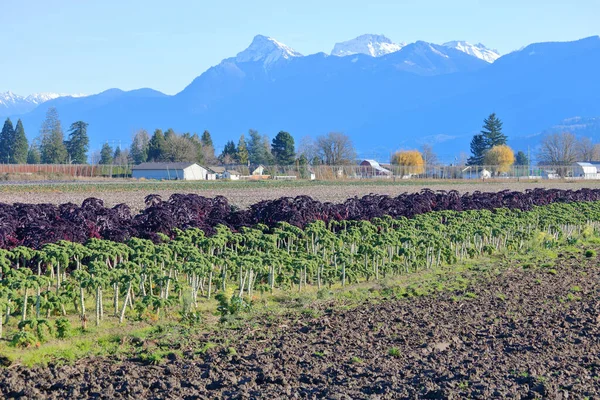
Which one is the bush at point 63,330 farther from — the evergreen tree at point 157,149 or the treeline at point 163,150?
the evergreen tree at point 157,149

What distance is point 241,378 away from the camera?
8922mm

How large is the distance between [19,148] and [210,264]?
130 m

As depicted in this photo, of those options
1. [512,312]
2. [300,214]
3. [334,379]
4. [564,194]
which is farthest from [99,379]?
[564,194]

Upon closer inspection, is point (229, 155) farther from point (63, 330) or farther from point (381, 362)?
point (381, 362)

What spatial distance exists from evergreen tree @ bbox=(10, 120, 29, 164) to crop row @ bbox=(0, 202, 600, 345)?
396 feet

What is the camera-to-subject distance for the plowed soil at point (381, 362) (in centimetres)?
834

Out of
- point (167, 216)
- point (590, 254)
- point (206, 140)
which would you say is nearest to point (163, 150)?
point (206, 140)

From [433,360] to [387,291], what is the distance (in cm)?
517

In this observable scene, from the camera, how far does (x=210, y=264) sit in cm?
1349

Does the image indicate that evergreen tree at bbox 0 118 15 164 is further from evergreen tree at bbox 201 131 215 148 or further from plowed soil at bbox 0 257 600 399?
plowed soil at bbox 0 257 600 399

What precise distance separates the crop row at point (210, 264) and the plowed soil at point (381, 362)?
5.69 feet

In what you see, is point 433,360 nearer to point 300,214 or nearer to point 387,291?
point 387,291

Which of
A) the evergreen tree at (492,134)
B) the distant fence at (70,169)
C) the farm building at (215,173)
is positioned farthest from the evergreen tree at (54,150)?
the evergreen tree at (492,134)

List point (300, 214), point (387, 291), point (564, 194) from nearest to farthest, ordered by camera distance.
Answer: point (387, 291) < point (300, 214) < point (564, 194)
